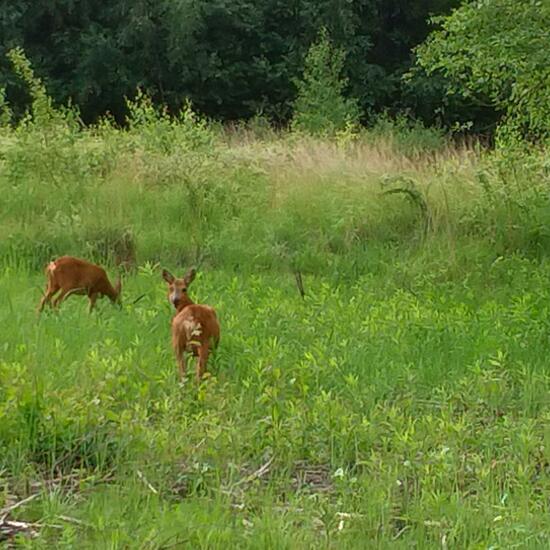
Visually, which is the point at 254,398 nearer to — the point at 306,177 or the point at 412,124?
the point at 306,177

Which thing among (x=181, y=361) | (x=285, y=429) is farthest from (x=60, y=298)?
(x=285, y=429)

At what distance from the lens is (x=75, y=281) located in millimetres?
7777

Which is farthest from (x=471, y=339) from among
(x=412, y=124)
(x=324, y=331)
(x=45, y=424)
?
(x=412, y=124)

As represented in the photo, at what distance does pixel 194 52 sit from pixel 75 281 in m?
24.8

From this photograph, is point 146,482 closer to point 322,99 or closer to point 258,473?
point 258,473

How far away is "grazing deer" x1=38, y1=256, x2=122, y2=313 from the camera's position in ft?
25.4

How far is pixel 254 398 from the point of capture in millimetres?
5590

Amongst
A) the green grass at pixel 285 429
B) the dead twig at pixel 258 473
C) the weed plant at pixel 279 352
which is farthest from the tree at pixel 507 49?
the dead twig at pixel 258 473

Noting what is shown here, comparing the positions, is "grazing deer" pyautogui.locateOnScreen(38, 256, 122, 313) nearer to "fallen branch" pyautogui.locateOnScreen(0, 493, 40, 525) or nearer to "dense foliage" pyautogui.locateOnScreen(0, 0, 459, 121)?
"fallen branch" pyautogui.locateOnScreen(0, 493, 40, 525)

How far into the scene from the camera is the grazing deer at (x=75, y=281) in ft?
25.4

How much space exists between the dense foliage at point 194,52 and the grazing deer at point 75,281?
23.5 meters

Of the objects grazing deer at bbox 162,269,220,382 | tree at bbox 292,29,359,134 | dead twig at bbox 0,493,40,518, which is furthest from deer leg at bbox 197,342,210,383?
tree at bbox 292,29,359,134

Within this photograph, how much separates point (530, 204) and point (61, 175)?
5.17 m

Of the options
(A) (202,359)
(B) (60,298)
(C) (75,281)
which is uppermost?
(A) (202,359)
